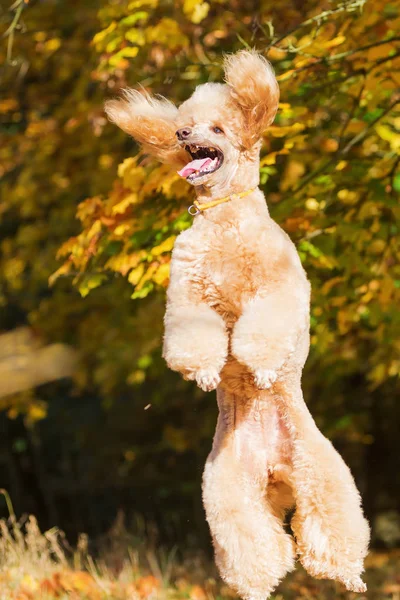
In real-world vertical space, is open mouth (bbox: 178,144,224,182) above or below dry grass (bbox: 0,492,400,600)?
above

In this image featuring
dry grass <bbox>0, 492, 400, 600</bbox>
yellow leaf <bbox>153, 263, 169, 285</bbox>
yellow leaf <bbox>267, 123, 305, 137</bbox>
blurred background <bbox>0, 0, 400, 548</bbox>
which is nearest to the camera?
yellow leaf <bbox>153, 263, 169, 285</bbox>

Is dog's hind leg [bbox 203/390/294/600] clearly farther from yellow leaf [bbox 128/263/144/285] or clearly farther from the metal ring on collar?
yellow leaf [bbox 128/263/144/285]

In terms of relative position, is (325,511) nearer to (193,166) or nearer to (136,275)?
(193,166)

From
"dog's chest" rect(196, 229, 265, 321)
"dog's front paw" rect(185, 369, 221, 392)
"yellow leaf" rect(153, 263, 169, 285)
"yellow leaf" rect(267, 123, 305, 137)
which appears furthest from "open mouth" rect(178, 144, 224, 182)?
"yellow leaf" rect(267, 123, 305, 137)

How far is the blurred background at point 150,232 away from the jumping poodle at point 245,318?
101cm

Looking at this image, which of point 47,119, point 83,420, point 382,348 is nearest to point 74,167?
point 47,119

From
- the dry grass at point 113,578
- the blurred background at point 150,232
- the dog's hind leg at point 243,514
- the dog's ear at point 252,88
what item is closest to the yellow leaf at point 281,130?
the blurred background at point 150,232

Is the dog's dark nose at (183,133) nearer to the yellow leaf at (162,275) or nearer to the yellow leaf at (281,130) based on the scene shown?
the yellow leaf at (162,275)

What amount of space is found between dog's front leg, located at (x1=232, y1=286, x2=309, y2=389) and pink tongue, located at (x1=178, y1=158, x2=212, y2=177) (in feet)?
1.09

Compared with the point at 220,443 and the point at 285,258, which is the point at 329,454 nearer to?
the point at 220,443

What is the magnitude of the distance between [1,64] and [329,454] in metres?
5.45

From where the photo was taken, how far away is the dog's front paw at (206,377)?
6.23 ft

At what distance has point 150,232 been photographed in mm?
4141

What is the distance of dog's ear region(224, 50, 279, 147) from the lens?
2.04 meters
